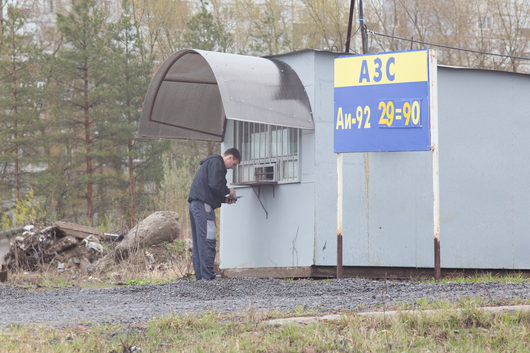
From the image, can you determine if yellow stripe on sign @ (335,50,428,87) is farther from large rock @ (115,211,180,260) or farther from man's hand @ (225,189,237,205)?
large rock @ (115,211,180,260)

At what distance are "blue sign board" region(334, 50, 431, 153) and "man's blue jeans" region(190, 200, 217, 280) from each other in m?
2.19

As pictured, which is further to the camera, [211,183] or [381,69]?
[211,183]

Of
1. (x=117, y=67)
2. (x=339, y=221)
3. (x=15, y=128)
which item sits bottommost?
(x=339, y=221)

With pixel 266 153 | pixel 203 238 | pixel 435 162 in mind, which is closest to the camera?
pixel 435 162

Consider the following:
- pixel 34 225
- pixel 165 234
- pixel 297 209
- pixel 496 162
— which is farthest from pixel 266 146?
pixel 34 225

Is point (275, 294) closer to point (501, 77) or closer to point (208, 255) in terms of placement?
point (208, 255)

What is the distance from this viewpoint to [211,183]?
39.7ft

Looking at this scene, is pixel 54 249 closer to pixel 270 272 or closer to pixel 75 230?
pixel 75 230

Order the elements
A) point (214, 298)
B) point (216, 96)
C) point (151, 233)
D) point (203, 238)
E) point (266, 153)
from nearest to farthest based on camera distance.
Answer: point (214, 298)
point (203, 238)
point (266, 153)
point (216, 96)
point (151, 233)

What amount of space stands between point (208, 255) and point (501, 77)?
5207mm

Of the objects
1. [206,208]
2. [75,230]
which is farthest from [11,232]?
[206,208]

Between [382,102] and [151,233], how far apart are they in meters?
8.13

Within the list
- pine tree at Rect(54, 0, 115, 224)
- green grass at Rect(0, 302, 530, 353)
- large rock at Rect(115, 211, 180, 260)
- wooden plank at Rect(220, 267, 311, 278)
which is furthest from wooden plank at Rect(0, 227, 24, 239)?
green grass at Rect(0, 302, 530, 353)

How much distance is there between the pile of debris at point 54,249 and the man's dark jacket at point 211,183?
5.52 metres
